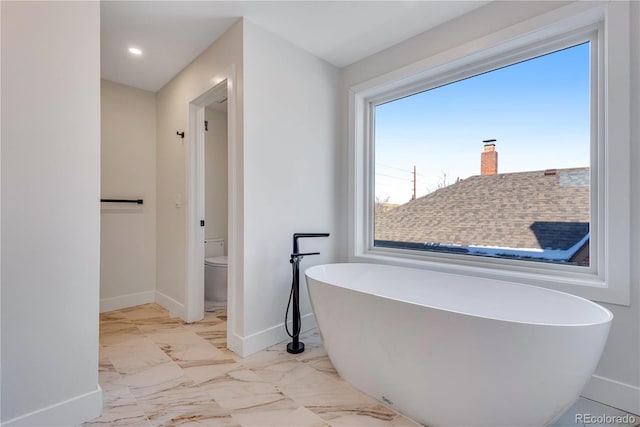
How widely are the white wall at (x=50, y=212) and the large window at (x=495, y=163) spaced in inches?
88.3

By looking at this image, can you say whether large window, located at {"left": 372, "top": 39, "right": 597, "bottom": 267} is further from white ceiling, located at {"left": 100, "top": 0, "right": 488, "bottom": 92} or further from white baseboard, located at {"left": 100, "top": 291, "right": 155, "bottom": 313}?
white baseboard, located at {"left": 100, "top": 291, "right": 155, "bottom": 313}

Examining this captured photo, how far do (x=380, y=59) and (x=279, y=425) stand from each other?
2.74 metres

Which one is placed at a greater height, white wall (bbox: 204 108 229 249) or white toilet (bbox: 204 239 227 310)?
white wall (bbox: 204 108 229 249)

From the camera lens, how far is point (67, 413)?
1.46 metres

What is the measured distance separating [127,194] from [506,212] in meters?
3.55

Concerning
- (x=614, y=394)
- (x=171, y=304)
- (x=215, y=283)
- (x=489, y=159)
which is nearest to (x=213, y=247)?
(x=215, y=283)

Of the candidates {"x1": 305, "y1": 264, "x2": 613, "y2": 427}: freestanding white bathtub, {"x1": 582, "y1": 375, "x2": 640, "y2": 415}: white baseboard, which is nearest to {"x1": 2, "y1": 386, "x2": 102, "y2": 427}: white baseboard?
{"x1": 305, "y1": 264, "x2": 613, "y2": 427}: freestanding white bathtub

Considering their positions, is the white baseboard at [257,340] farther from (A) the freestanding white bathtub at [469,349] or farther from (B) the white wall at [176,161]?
(A) the freestanding white bathtub at [469,349]

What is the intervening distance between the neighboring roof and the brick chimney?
0.15ft

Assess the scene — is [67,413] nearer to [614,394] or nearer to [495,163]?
[614,394]

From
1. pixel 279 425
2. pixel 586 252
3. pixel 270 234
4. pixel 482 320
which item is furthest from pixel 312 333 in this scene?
pixel 586 252

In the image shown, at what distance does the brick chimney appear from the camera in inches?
88.4

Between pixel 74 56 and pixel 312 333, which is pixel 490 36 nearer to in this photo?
pixel 74 56

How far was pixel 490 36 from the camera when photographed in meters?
2.03
